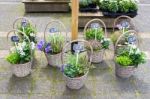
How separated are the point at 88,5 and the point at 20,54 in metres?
2.09

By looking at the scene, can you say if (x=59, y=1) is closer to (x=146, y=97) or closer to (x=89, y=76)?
(x=89, y=76)

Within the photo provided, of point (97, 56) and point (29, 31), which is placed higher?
point (29, 31)

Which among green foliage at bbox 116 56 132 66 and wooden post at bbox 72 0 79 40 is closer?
green foliage at bbox 116 56 132 66

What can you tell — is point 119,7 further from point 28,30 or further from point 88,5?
point 28,30

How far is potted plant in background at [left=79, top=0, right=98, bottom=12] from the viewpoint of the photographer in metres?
4.93

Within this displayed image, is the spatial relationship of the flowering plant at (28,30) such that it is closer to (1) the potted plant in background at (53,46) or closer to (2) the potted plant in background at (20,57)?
(1) the potted plant in background at (53,46)

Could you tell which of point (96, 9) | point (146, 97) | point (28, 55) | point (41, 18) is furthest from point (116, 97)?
point (41, 18)

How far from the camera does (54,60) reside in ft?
11.8

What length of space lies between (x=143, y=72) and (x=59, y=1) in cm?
273

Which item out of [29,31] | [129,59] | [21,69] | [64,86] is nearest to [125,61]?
[129,59]

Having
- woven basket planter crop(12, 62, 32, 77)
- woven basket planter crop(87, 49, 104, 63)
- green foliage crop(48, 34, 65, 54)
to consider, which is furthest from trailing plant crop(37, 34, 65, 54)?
woven basket planter crop(87, 49, 104, 63)

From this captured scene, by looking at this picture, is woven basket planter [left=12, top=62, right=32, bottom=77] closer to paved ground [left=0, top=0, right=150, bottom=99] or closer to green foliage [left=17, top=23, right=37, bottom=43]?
paved ground [left=0, top=0, right=150, bottom=99]

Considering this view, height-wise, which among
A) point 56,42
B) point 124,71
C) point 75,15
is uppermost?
point 75,15

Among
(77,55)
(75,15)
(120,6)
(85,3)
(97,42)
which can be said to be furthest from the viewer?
(85,3)
